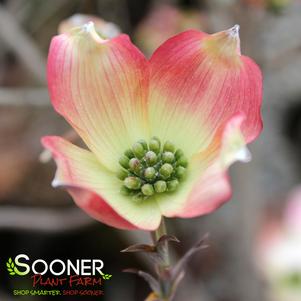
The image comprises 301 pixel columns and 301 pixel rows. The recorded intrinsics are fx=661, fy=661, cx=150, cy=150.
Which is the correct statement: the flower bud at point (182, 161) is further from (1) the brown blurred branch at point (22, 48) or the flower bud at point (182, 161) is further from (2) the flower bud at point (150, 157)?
(1) the brown blurred branch at point (22, 48)

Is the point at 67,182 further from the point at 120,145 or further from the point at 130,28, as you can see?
the point at 130,28

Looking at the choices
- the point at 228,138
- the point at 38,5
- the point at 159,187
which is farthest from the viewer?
the point at 38,5

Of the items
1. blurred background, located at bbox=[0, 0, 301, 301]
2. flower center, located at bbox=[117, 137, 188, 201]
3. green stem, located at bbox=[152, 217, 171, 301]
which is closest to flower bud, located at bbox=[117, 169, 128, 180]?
flower center, located at bbox=[117, 137, 188, 201]

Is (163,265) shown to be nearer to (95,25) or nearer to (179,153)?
(179,153)

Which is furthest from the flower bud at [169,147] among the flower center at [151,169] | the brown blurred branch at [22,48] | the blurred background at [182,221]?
the brown blurred branch at [22,48]

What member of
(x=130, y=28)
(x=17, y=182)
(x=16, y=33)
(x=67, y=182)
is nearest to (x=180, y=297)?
(x=17, y=182)

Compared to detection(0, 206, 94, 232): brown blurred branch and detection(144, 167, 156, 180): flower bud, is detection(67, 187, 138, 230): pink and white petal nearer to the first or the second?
detection(144, 167, 156, 180): flower bud
